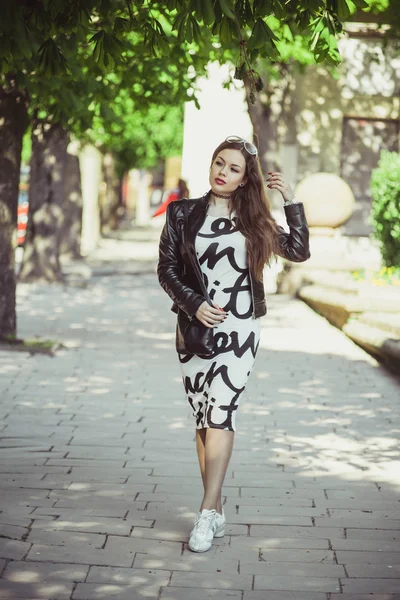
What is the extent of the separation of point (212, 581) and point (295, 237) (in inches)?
65.3

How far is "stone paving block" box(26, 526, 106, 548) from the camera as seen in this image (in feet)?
16.3

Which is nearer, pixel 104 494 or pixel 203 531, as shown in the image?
pixel 203 531

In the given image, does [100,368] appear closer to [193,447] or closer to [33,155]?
[193,447]

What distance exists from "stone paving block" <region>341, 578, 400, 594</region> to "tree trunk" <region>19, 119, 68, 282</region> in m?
14.3

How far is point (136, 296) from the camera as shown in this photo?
17609mm

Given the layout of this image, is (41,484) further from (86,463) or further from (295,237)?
(295,237)

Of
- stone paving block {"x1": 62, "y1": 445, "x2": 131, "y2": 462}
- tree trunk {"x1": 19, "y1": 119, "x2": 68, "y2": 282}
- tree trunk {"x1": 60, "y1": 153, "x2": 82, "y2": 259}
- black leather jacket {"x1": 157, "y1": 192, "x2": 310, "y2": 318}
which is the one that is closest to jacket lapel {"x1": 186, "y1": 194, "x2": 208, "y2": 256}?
black leather jacket {"x1": 157, "y1": 192, "x2": 310, "y2": 318}

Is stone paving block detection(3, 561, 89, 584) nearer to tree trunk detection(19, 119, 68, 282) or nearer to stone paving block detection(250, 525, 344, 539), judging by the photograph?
stone paving block detection(250, 525, 344, 539)

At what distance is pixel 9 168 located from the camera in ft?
36.0

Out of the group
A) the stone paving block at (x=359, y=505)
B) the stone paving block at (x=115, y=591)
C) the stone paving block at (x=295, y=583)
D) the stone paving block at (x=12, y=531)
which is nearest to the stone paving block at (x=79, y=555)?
the stone paving block at (x=12, y=531)

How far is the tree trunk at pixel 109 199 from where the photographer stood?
37.6 meters

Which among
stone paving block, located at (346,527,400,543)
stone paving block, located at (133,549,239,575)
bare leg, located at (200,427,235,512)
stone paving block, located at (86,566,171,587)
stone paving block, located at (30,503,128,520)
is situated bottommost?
stone paving block, located at (30,503,128,520)

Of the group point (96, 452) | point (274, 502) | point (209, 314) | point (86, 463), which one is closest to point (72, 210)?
point (96, 452)

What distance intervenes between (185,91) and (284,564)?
21.5ft
